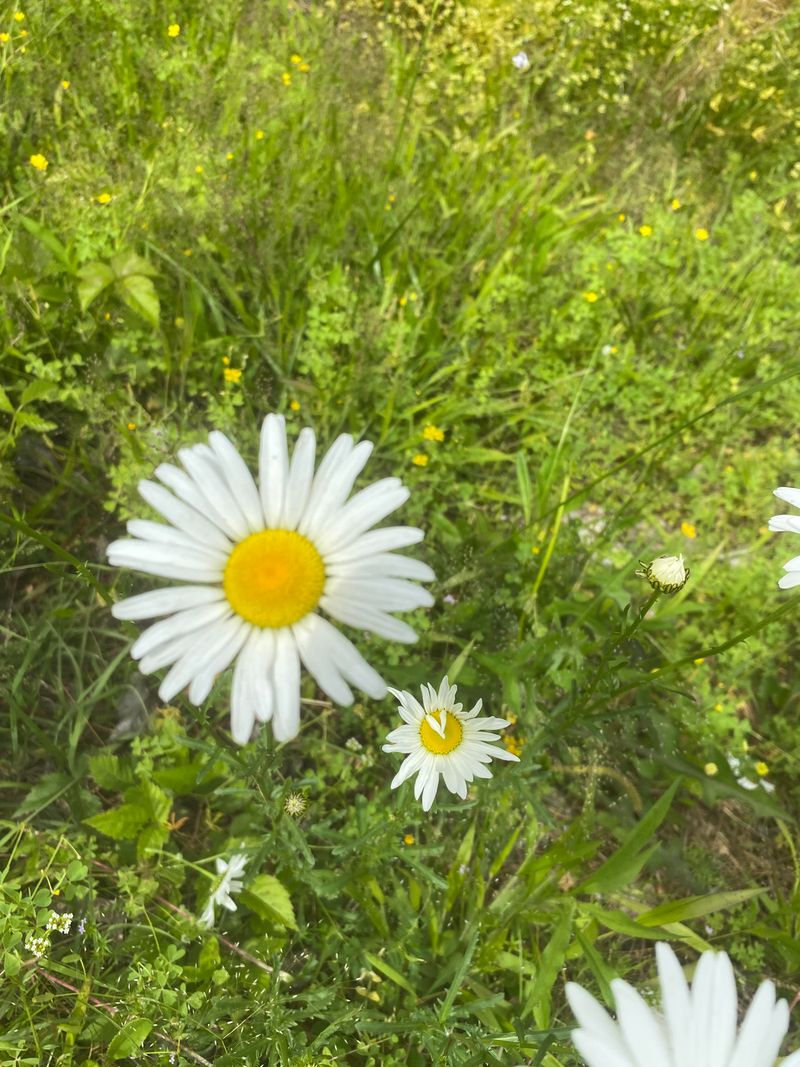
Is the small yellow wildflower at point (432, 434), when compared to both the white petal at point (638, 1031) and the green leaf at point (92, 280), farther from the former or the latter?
the white petal at point (638, 1031)

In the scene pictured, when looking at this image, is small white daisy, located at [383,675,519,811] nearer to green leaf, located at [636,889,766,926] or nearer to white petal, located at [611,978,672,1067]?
white petal, located at [611,978,672,1067]

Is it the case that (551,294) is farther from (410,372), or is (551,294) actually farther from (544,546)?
(544,546)

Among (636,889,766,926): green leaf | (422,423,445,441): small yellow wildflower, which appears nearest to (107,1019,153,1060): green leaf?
(636,889,766,926): green leaf

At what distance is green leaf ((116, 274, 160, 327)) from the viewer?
2.02m

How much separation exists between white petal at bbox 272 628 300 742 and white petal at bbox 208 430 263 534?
0.20m

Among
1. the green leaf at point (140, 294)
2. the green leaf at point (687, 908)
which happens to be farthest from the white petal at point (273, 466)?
the green leaf at point (687, 908)

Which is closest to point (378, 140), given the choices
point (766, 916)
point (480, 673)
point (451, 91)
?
point (451, 91)

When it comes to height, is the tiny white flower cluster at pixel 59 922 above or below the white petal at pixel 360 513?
below

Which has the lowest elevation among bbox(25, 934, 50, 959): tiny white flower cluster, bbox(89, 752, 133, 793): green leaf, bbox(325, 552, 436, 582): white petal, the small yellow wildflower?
bbox(25, 934, 50, 959): tiny white flower cluster

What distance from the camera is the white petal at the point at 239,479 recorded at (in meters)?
1.10

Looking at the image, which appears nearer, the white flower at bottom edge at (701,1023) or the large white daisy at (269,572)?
the white flower at bottom edge at (701,1023)

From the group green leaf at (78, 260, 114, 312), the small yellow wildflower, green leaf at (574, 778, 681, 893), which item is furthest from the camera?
the small yellow wildflower

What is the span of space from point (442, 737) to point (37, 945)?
33.9 inches

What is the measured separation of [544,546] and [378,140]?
1.80 metres
